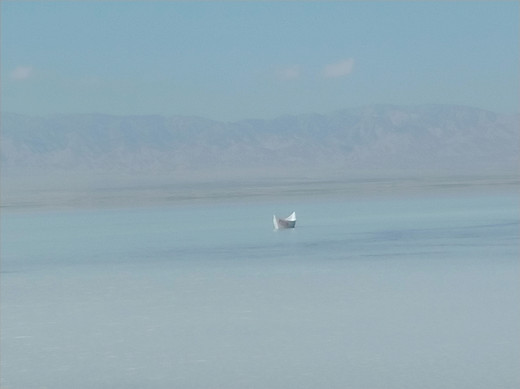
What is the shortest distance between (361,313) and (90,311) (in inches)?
79.1

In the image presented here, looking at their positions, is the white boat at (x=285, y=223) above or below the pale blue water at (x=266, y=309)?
above

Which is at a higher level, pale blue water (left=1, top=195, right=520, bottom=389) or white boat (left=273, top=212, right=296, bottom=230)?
white boat (left=273, top=212, right=296, bottom=230)

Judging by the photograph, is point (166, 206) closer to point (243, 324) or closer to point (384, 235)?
point (384, 235)

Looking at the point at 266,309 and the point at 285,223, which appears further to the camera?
the point at 285,223

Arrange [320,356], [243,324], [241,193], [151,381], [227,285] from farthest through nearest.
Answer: [241,193]
[227,285]
[243,324]
[320,356]
[151,381]

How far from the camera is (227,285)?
32.2ft

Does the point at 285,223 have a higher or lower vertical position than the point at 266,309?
higher

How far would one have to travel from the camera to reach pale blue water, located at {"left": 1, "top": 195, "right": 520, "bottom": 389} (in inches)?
250

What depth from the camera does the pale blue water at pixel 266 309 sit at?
6.34m

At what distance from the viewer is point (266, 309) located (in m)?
8.44

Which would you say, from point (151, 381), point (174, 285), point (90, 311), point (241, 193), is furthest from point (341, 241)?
point (241, 193)

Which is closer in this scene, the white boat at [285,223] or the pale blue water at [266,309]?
the pale blue water at [266,309]

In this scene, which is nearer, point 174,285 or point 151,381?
point 151,381

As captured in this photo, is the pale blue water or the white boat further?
the white boat
